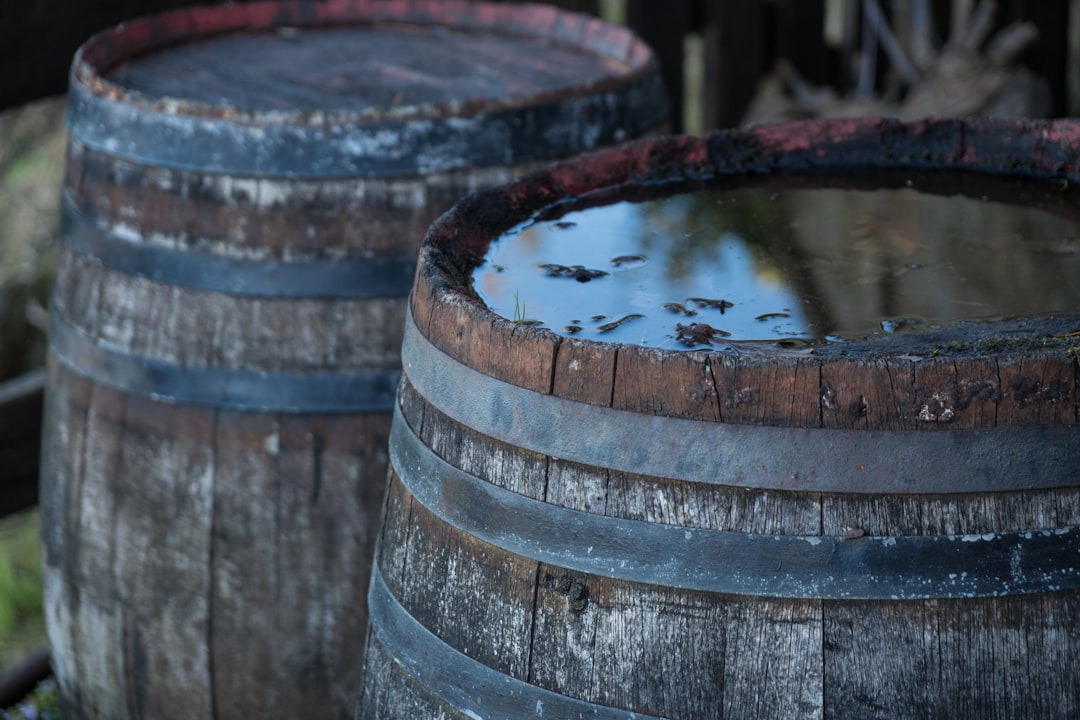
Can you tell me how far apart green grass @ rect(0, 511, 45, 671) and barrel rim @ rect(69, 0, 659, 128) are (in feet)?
5.51

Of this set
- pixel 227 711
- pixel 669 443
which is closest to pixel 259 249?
pixel 227 711

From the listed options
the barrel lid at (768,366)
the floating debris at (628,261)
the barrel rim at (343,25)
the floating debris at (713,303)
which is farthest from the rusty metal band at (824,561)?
the barrel rim at (343,25)

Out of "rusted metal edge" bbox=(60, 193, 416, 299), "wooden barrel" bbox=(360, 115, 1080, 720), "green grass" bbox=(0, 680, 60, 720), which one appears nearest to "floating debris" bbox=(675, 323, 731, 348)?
"wooden barrel" bbox=(360, 115, 1080, 720)

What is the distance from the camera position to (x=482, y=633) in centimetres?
144

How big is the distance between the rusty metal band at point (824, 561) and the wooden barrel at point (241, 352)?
0.92 meters

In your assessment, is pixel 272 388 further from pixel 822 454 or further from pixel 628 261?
pixel 822 454

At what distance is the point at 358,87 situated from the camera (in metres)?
2.50

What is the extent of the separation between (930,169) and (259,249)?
1.11 metres

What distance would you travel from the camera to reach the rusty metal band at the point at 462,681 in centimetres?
138

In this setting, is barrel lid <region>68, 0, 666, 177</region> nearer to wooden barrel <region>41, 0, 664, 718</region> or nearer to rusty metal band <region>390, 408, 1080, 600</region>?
wooden barrel <region>41, 0, 664, 718</region>

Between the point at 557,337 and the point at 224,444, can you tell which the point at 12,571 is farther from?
the point at 557,337

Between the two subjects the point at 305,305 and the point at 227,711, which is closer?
the point at 305,305

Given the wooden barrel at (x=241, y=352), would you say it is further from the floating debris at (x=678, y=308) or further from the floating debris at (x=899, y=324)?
the floating debris at (x=899, y=324)

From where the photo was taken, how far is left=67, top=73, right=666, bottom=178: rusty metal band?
208 centimetres
